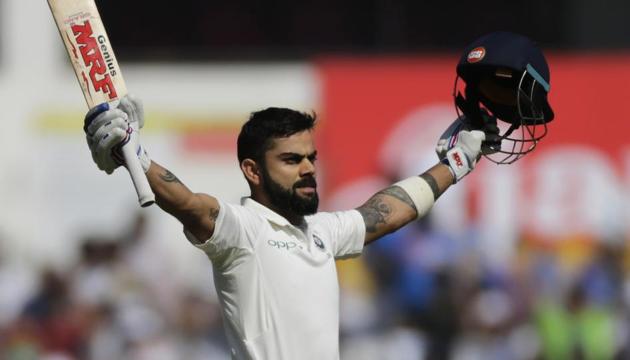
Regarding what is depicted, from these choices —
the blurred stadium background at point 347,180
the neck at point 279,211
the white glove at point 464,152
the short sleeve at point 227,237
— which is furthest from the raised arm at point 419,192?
the blurred stadium background at point 347,180

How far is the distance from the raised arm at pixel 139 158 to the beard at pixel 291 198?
0.35 metres

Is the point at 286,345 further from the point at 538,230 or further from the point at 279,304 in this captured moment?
the point at 538,230

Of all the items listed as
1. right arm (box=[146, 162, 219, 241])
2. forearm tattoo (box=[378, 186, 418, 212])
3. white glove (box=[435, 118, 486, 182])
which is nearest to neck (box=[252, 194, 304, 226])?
right arm (box=[146, 162, 219, 241])

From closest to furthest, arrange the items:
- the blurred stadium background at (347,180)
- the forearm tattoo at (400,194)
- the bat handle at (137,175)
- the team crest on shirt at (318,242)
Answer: the bat handle at (137,175) < the team crest on shirt at (318,242) < the forearm tattoo at (400,194) < the blurred stadium background at (347,180)

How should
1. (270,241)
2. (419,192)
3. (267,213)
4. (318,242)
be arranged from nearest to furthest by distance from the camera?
(270,241) < (267,213) < (318,242) < (419,192)

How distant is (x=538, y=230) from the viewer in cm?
1238

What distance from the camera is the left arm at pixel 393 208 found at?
20.4 ft

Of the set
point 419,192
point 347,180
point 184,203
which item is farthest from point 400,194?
point 347,180

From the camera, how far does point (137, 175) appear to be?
16.7 ft

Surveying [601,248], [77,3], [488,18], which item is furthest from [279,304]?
[488,18]

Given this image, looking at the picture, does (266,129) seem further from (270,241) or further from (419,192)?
(419,192)

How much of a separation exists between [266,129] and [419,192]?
0.86 meters

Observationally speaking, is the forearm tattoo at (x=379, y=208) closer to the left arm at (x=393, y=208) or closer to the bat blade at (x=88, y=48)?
the left arm at (x=393, y=208)

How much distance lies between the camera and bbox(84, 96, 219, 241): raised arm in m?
5.07
